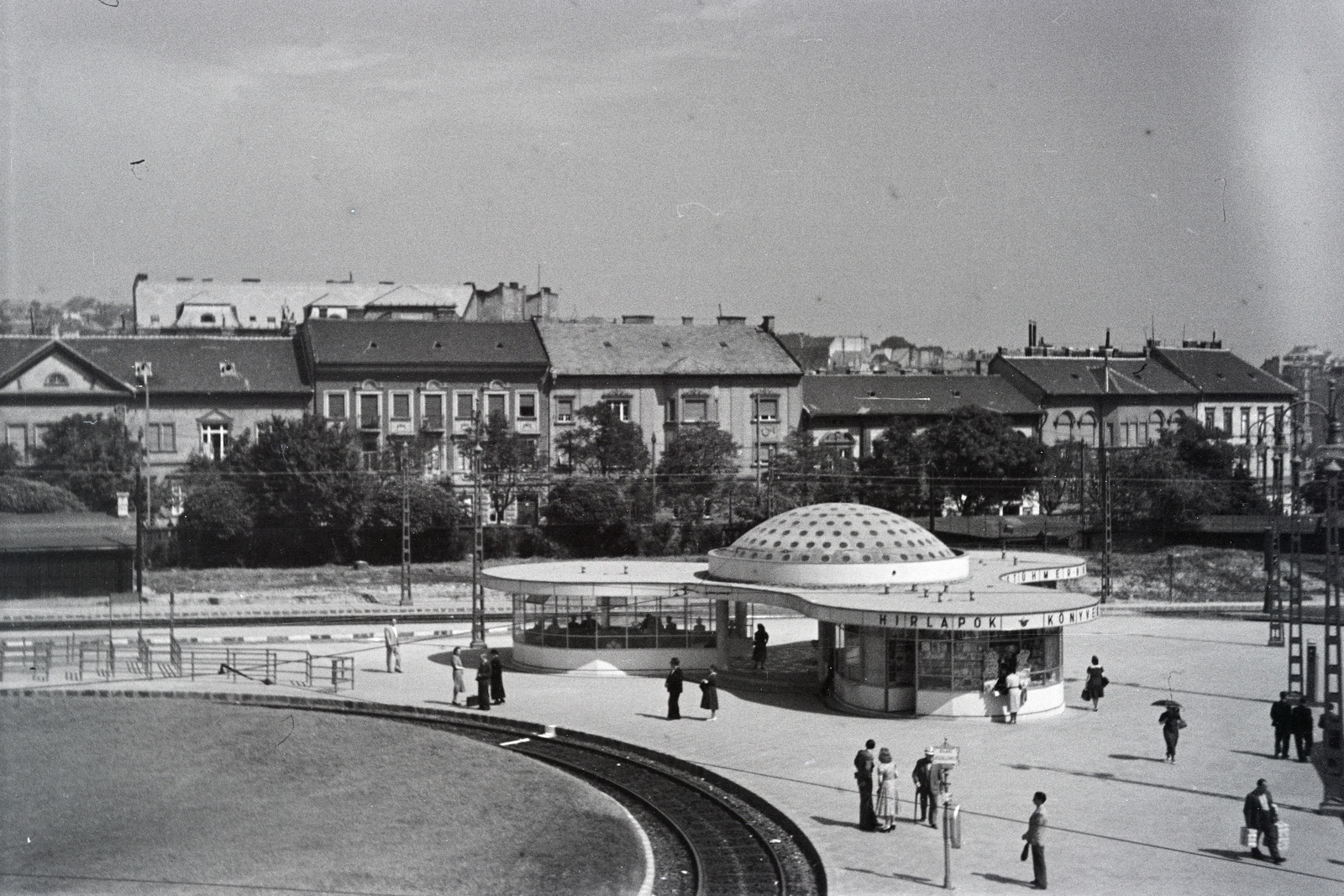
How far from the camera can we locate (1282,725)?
2848 cm

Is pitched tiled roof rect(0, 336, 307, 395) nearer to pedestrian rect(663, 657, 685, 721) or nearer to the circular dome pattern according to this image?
the circular dome pattern

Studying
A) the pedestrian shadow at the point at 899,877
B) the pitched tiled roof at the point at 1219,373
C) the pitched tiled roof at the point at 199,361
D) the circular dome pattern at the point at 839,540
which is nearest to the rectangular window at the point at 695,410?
the pitched tiled roof at the point at 199,361

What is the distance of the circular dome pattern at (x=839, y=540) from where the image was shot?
125ft

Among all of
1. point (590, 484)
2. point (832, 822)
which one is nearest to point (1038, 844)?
point (832, 822)

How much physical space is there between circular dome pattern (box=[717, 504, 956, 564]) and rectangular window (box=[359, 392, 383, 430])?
4722 cm

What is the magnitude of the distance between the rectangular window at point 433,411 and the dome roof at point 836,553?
153ft

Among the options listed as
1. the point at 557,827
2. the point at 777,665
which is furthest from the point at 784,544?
the point at 557,827

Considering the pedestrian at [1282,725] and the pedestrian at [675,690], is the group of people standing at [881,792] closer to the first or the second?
the pedestrian at [1282,725]

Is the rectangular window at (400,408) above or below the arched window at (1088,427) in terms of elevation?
above

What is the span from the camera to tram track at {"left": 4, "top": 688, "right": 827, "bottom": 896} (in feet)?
72.7

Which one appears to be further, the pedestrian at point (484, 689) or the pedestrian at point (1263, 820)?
the pedestrian at point (484, 689)

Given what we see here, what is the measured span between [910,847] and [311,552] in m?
52.2

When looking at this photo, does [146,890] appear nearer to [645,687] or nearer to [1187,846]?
[1187,846]

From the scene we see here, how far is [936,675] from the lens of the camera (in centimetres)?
3294
